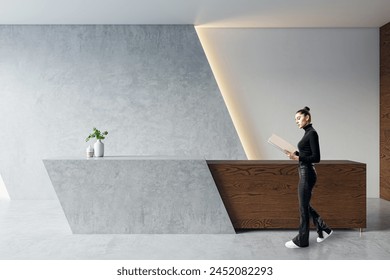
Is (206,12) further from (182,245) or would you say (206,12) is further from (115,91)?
(182,245)

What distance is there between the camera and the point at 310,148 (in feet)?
12.4

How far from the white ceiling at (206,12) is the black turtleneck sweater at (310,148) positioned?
2.79 m

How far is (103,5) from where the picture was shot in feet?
19.8

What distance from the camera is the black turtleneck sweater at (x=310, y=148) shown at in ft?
12.2

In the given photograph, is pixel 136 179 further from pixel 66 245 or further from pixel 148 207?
pixel 66 245

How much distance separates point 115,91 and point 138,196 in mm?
3120

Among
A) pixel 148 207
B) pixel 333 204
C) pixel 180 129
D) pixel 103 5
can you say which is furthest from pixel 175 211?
pixel 103 5

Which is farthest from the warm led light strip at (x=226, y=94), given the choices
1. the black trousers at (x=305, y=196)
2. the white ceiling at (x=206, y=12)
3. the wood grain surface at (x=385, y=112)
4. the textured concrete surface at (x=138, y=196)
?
the black trousers at (x=305, y=196)

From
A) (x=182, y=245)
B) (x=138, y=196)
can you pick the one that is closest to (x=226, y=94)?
(x=138, y=196)

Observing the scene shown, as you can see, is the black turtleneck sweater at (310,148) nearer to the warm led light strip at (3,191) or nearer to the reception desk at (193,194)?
the reception desk at (193,194)

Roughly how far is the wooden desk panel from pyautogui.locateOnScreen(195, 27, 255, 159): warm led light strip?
2.65 metres

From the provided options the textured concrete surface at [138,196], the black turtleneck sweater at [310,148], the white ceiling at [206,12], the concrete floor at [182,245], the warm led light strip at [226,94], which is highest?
the white ceiling at [206,12]

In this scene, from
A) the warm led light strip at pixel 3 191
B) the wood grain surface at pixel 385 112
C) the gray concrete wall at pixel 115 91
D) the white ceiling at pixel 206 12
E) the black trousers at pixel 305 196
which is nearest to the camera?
the black trousers at pixel 305 196

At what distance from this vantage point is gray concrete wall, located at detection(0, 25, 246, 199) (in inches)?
277
